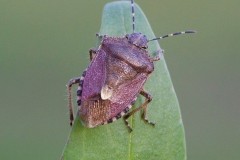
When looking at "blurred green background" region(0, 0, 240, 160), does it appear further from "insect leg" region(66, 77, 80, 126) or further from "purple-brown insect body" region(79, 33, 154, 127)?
"purple-brown insect body" region(79, 33, 154, 127)

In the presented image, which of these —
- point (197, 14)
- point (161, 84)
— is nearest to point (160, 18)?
point (197, 14)

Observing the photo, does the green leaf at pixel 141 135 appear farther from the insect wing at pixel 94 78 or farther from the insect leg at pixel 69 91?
the insect leg at pixel 69 91

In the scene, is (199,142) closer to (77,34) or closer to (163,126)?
(77,34)

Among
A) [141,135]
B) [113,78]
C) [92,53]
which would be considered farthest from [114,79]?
[141,135]

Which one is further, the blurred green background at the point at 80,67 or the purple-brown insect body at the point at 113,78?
the blurred green background at the point at 80,67

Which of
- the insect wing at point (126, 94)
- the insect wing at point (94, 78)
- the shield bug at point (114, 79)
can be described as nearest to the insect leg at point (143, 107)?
the shield bug at point (114, 79)

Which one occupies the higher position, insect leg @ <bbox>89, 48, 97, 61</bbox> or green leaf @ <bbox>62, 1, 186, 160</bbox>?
insect leg @ <bbox>89, 48, 97, 61</bbox>

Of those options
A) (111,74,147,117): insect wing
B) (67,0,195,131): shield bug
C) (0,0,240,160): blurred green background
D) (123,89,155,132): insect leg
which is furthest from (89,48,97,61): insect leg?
(0,0,240,160): blurred green background
